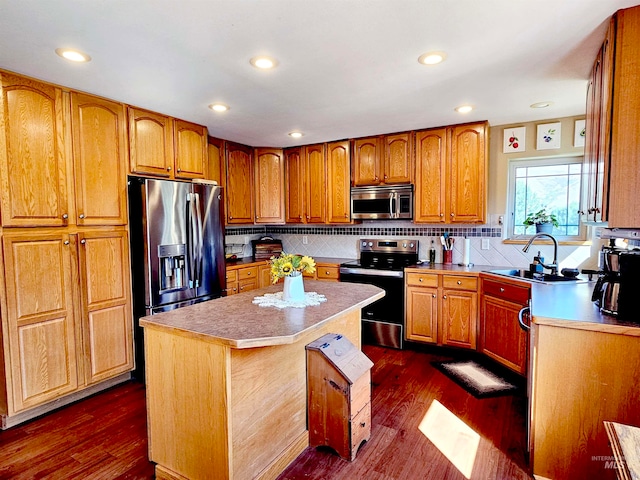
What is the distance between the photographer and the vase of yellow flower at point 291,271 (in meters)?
2.15

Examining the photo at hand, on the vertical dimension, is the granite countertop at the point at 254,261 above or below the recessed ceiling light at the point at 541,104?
below

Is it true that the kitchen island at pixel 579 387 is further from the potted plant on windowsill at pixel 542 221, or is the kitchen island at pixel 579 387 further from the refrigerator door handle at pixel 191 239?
the refrigerator door handle at pixel 191 239

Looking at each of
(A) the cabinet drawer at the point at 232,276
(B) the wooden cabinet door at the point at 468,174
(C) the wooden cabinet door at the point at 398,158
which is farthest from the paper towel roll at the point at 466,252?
(A) the cabinet drawer at the point at 232,276

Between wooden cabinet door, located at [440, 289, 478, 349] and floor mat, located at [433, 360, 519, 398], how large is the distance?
203mm

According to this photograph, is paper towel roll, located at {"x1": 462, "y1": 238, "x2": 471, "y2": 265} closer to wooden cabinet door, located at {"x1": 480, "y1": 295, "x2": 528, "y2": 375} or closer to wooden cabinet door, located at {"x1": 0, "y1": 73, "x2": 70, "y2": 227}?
wooden cabinet door, located at {"x1": 480, "y1": 295, "x2": 528, "y2": 375}

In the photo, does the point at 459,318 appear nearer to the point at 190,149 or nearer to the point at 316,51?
the point at 316,51

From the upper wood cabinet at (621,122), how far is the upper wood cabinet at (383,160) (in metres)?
2.07

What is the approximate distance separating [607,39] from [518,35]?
0.42 meters

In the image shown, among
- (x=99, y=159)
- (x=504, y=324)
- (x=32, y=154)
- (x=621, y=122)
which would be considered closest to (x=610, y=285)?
(x=621, y=122)

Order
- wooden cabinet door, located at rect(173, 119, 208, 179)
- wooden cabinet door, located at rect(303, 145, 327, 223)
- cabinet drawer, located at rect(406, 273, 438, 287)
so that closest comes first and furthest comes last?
wooden cabinet door, located at rect(173, 119, 208, 179) < cabinet drawer, located at rect(406, 273, 438, 287) < wooden cabinet door, located at rect(303, 145, 327, 223)

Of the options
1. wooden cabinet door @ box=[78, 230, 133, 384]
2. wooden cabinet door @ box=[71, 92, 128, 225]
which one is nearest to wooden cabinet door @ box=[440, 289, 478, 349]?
wooden cabinet door @ box=[78, 230, 133, 384]

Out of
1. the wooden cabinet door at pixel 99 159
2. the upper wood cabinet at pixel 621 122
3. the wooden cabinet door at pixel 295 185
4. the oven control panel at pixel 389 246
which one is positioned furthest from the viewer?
the wooden cabinet door at pixel 295 185

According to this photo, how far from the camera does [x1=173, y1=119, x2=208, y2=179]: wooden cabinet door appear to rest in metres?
3.31

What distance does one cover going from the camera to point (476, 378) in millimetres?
3043
